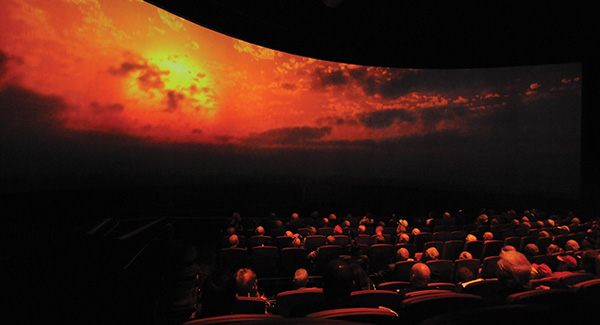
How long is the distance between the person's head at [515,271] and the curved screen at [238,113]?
11028mm

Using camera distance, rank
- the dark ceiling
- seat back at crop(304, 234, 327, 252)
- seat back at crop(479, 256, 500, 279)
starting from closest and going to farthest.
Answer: seat back at crop(479, 256, 500, 279) < seat back at crop(304, 234, 327, 252) < the dark ceiling

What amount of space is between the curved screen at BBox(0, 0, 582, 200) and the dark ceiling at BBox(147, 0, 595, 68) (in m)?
1.94

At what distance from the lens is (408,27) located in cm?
990

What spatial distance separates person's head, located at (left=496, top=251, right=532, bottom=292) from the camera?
2408 millimetres

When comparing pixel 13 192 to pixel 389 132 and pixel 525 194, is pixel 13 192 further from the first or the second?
pixel 525 194

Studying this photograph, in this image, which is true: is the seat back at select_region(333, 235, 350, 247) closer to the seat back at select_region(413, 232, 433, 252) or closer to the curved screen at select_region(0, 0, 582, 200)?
the seat back at select_region(413, 232, 433, 252)

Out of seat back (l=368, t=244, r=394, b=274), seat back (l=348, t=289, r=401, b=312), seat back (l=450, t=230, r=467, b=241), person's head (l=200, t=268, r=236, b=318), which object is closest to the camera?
person's head (l=200, t=268, r=236, b=318)

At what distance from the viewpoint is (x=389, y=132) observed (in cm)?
1559

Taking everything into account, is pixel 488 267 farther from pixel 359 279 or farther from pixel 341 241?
pixel 341 241

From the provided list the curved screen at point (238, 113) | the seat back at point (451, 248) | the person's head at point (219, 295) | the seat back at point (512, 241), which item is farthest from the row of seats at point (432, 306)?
the curved screen at point (238, 113)

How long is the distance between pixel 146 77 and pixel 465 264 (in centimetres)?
1130

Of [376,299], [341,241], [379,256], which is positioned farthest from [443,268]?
[341,241]

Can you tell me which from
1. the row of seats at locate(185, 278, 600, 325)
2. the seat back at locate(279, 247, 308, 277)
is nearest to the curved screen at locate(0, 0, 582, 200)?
the seat back at locate(279, 247, 308, 277)

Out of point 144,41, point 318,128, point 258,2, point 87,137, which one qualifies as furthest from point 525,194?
Result: point 87,137
